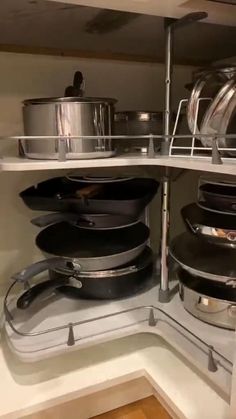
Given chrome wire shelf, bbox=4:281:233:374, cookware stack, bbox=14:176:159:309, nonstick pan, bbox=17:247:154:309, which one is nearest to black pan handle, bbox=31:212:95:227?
cookware stack, bbox=14:176:159:309

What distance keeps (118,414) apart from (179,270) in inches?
13.6

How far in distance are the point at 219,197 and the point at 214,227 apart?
6 centimetres

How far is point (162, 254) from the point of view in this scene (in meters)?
0.87

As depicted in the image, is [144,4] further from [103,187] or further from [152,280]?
[152,280]

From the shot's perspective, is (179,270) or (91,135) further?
(179,270)

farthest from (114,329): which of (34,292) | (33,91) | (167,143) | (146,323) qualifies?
(33,91)

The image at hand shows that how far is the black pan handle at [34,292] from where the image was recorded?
0.78 m

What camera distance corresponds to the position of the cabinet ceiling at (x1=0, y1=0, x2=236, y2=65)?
2.39 ft

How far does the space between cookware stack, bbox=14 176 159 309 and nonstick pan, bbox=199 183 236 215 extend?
0.13 m

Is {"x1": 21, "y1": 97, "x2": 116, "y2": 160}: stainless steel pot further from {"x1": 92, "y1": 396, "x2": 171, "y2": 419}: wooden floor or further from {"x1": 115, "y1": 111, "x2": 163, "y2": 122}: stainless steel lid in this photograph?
{"x1": 92, "y1": 396, "x2": 171, "y2": 419}: wooden floor

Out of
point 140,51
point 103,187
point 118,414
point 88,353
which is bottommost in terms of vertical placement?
point 118,414

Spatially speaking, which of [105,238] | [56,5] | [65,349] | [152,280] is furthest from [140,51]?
[65,349]

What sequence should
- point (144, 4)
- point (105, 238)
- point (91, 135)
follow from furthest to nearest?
point (105, 238) → point (91, 135) → point (144, 4)

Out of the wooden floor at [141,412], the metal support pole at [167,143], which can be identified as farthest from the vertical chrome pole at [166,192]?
the wooden floor at [141,412]
